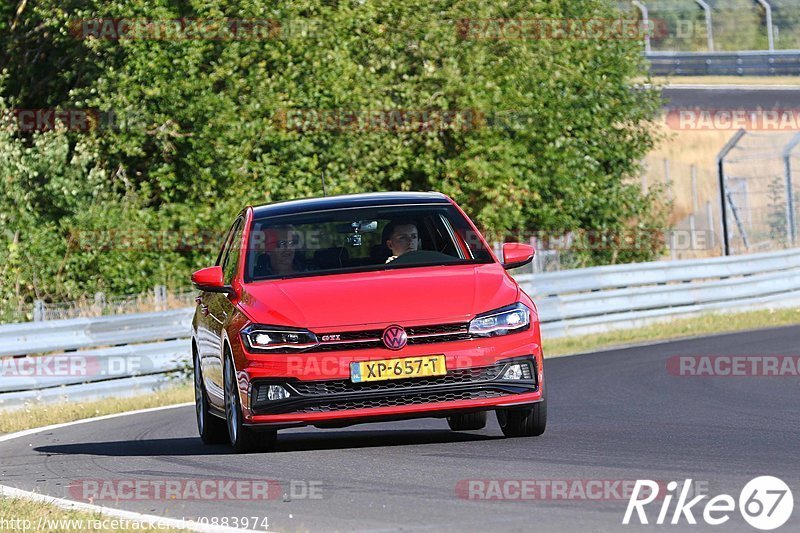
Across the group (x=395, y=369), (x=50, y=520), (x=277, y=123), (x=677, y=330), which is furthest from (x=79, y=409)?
(x=277, y=123)

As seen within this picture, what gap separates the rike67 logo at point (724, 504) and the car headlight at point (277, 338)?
2528 mm

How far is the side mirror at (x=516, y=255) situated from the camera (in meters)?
10.1

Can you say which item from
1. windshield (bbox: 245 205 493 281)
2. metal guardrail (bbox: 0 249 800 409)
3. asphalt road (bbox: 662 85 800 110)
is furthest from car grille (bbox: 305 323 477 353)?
asphalt road (bbox: 662 85 800 110)

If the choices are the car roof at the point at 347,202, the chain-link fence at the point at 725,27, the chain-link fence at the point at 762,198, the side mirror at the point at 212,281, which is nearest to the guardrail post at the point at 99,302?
the chain-link fence at the point at 762,198

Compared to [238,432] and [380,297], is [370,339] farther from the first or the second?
[238,432]

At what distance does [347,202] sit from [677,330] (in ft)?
37.7

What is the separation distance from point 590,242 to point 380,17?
611 cm

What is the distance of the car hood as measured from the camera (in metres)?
9.15

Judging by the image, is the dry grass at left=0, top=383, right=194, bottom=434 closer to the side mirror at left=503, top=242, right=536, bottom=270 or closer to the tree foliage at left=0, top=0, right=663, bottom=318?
the side mirror at left=503, top=242, right=536, bottom=270

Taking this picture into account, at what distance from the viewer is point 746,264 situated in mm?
24031

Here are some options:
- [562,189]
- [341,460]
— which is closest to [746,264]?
[562,189]

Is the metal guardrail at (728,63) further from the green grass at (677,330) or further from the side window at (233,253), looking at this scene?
the side window at (233,253)

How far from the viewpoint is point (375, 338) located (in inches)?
357

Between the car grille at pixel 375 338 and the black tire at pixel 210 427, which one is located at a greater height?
the car grille at pixel 375 338
